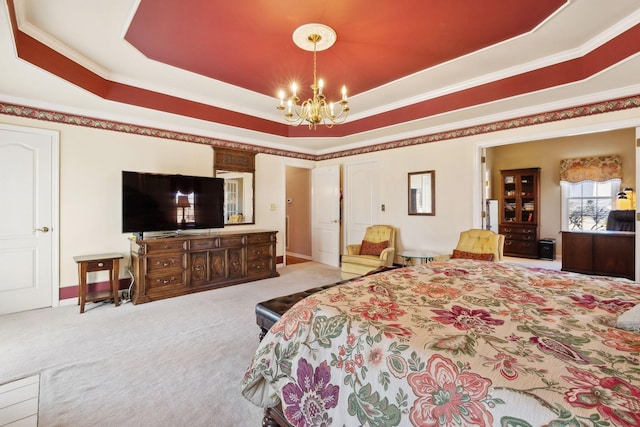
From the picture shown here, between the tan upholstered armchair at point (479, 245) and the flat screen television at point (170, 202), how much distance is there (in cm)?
348

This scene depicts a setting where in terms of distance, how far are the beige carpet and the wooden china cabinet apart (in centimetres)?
640

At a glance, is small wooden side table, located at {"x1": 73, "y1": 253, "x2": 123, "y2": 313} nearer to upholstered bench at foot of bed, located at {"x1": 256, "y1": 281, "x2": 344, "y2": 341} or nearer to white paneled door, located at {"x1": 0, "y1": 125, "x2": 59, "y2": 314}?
white paneled door, located at {"x1": 0, "y1": 125, "x2": 59, "y2": 314}

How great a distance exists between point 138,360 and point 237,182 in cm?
335

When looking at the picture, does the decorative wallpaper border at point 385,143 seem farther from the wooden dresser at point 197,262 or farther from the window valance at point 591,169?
the window valance at point 591,169

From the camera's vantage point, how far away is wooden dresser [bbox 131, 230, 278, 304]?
385 cm

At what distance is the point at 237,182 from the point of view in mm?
5270

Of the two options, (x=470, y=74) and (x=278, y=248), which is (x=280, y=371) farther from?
(x=278, y=248)

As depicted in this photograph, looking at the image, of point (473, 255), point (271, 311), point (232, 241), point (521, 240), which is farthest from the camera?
point (521, 240)

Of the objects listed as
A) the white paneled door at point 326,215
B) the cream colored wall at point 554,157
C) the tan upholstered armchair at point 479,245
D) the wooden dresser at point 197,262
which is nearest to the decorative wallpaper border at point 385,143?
the white paneled door at point 326,215

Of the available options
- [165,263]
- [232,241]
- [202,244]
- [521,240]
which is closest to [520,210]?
[521,240]

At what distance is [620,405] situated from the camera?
2.43ft

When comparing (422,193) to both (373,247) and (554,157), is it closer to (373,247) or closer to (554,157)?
(373,247)

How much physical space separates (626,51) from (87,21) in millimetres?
4434

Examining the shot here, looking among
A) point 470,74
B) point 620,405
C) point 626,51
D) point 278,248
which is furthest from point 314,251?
point 620,405
